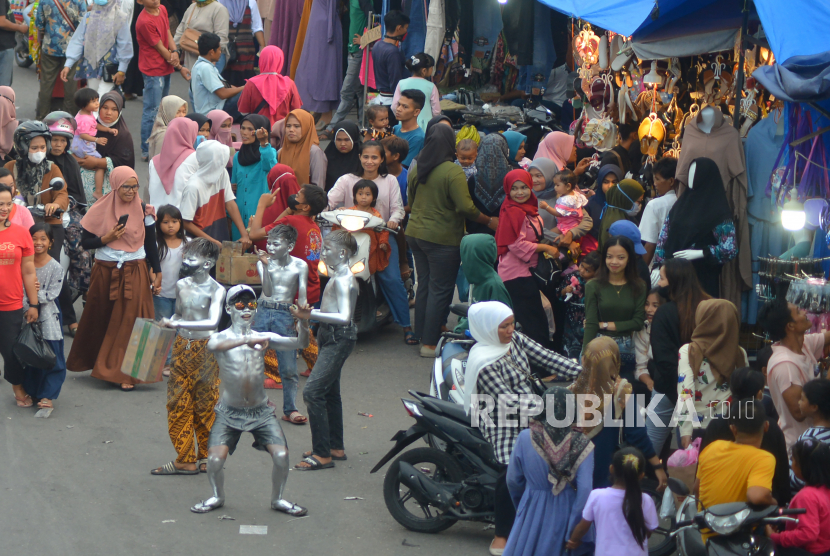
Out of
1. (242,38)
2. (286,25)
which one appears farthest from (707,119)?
(286,25)

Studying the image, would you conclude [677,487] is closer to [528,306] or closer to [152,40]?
[528,306]

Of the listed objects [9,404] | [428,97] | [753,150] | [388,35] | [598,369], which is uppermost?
[388,35]

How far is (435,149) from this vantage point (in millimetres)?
8070

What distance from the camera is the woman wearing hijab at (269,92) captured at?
10656mm

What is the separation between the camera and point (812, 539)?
4.29 meters

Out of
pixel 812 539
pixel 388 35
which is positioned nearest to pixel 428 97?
pixel 388 35

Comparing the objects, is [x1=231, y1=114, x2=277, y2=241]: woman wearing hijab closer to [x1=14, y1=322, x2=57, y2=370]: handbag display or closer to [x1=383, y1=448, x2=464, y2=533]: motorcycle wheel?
[x1=14, y1=322, x2=57, y2=370]: handbag display

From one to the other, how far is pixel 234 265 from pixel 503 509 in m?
3.72

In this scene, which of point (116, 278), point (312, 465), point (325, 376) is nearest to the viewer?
point (325, 376)

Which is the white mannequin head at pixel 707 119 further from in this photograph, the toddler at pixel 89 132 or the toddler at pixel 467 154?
the toddler at pixel 89 132

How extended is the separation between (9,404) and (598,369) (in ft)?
14.9

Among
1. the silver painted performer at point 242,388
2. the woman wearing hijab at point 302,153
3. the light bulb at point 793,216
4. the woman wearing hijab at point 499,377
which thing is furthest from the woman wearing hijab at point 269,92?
the woman wearing hijab at point 499,377

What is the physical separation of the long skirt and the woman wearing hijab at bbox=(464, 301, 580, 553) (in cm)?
338

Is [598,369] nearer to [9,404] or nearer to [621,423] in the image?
[621,423]
